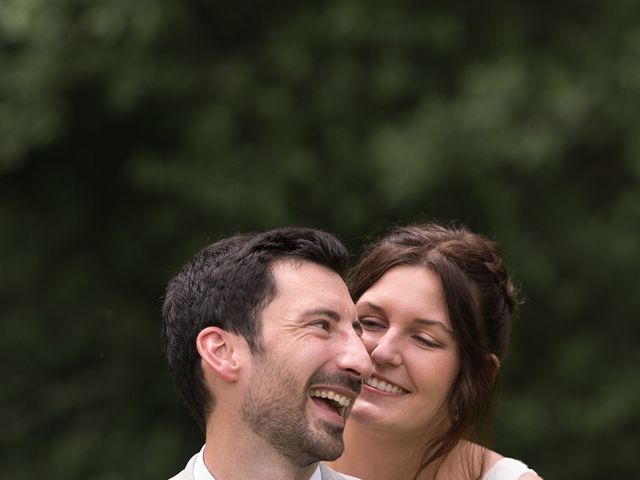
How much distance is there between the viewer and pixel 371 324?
4.18 metres

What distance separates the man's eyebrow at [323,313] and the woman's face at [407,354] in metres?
0.60

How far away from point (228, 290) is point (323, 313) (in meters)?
0.24

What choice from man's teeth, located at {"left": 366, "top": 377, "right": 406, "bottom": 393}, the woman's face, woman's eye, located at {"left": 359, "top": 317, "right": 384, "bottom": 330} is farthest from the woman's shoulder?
woman's eye, located at {"left": 359, "top": 317, "right": 384, "bottom": 330}

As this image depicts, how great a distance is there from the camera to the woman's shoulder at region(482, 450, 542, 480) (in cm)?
439

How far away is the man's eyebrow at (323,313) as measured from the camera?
11.3ft

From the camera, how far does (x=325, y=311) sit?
346 cm

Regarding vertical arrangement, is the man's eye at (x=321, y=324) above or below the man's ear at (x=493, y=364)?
below

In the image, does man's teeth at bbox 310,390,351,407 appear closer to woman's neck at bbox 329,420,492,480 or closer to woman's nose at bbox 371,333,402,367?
woman's nose at bbox 371,333,402,367

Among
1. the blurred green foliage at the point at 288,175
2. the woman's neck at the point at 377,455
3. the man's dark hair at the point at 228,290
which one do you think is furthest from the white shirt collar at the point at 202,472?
the blurred green foliage at the point at 288,175

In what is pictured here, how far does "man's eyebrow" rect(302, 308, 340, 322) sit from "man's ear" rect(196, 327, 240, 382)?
185 mm

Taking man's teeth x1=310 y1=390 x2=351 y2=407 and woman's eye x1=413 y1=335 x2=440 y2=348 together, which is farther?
woman's eye x1=413 y1=335 x2=440 y2=348

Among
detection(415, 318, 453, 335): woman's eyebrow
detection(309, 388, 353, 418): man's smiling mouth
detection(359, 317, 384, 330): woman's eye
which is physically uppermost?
detection(415, 318, 453, 335): woman's eyebrow

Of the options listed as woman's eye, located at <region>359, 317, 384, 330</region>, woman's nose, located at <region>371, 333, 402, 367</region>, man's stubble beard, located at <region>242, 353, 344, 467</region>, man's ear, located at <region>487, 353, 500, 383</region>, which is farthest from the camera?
man's ear, located at <region>487, 353, 500, 383</region>

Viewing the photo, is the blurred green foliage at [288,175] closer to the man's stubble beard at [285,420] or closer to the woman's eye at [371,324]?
the woman's eye at [371,324]
